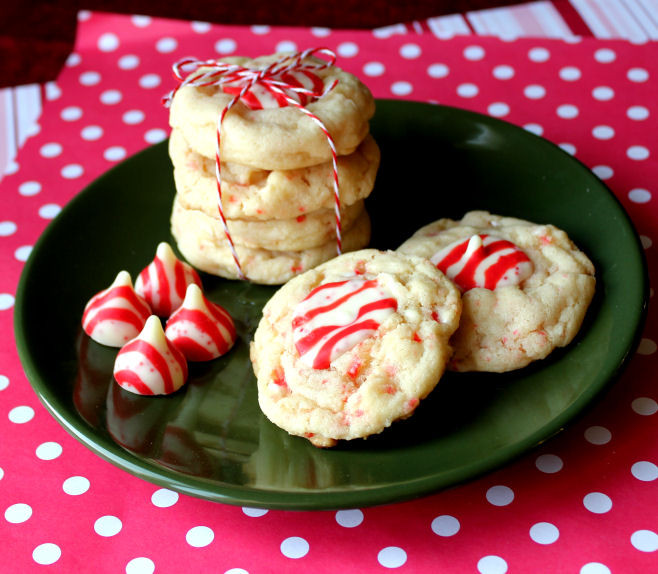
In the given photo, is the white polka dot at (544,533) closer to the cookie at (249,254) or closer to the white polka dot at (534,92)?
the cookie at (249,254)

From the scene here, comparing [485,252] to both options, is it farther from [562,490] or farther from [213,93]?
[213,93]

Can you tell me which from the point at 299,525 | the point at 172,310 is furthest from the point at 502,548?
the point at 172,310

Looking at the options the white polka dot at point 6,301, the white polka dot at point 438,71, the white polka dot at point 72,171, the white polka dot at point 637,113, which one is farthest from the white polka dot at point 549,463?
the white polka dot at point 72,171

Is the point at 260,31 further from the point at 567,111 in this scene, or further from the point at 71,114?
the point at 567,111

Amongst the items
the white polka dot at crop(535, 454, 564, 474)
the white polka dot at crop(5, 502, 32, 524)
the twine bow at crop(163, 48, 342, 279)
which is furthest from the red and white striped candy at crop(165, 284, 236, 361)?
the white polka dot at crop(535, 454, 564, 474)

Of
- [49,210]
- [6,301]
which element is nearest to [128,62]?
[49,210]
